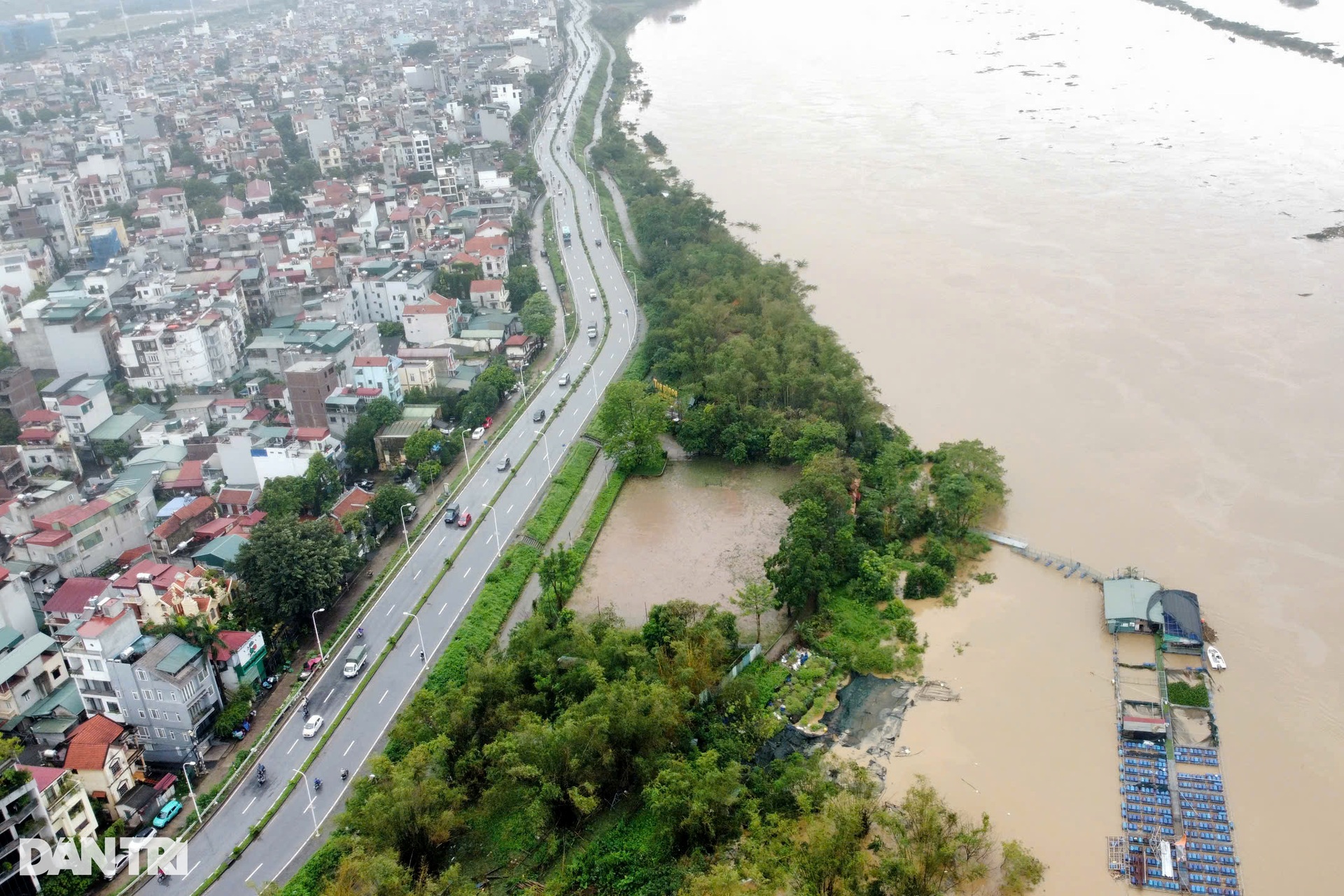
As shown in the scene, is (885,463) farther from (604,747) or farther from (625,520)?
(604,747)

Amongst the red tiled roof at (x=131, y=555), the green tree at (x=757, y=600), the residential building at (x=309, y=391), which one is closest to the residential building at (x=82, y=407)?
the residential building at (x=309, y=391)

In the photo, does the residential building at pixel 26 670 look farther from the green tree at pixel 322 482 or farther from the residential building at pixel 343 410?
the residential building at pixel 343 410

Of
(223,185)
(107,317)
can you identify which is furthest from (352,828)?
(223,185)

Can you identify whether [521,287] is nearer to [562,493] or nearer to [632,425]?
[632,425]

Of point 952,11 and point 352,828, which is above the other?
point 952,11

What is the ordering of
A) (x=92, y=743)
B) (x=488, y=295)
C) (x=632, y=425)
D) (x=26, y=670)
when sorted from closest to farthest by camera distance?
(x=92, y=743) → (x=26, y=670) → (x=632, y=425) → (x=488, y=295)

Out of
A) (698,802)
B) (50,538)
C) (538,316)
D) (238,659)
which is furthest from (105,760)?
(538,316)
